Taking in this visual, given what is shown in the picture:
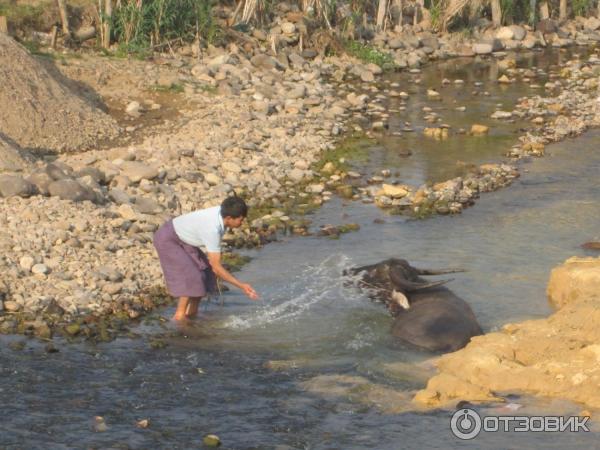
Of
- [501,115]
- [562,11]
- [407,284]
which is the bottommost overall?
[407,284]

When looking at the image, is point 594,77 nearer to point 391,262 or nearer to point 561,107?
point 561,107

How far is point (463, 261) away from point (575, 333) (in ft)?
9.45

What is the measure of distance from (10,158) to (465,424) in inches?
274

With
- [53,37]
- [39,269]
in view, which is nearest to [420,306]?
[39,269]

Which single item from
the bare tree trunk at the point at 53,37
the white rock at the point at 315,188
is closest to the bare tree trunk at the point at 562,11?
the bare tree trunk at the point at 53,37

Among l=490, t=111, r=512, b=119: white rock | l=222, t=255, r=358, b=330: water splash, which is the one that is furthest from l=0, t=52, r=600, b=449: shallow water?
l=490, t=111, r=512, b=119: white rock

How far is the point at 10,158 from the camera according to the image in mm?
12391

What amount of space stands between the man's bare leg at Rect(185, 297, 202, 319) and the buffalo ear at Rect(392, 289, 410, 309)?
180 cm

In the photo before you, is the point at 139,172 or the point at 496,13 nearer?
the point at 139,172

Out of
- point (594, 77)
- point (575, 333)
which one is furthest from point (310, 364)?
point (594, 77)

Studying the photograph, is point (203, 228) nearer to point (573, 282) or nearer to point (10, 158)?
point (573, 282)

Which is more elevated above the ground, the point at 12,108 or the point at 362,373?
the point at 12,108

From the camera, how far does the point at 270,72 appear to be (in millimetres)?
19391

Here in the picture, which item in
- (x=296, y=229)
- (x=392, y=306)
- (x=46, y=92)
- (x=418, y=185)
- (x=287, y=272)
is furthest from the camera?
(x=46, y=92)
